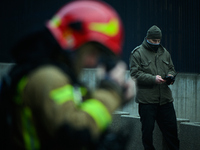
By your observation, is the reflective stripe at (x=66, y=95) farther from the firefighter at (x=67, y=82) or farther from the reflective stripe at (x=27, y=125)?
the reflective stripe at (x=27, y=125)

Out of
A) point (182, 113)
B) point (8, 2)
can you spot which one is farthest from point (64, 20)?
point (182, 113)

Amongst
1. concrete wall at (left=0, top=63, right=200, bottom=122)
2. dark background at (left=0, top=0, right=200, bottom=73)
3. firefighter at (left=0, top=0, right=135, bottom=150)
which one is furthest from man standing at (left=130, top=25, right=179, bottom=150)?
firefighter at (left=0, top=0, right=135, bottom=150)

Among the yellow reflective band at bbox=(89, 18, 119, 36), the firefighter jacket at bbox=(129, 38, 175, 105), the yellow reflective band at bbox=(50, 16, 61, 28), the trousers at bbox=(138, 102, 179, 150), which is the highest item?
the yellow reflective band at bbox=(50, 16, 61, 28)

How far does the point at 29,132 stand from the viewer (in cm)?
173

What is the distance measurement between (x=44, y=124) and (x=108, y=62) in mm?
443

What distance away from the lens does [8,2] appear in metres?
8.01

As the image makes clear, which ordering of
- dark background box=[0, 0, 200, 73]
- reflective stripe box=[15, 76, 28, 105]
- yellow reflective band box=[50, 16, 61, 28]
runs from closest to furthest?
reflective stripe box=[15, 76, 28, 105] → yellow reflective band box=[50, 16, 61, 28] → dark background box=[0, 0, 200, 73]

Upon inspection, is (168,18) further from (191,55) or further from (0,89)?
(0,89)

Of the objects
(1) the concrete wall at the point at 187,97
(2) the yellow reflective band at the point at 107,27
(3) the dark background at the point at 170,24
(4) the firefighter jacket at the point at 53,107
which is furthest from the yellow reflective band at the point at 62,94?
(1) the concrete wall at the point at 187,97

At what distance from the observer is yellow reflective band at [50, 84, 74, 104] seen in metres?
1.58

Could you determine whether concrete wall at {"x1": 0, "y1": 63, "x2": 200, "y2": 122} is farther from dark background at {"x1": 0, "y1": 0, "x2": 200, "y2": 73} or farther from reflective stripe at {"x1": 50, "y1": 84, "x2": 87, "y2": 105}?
reflective stripe at {"x1": 50, "y1": 84, "x2": 87, "y2": 105}

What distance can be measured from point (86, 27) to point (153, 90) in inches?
177

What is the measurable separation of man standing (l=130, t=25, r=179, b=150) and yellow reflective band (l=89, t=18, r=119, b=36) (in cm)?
421

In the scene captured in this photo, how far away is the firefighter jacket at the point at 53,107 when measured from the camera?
1.58 m
